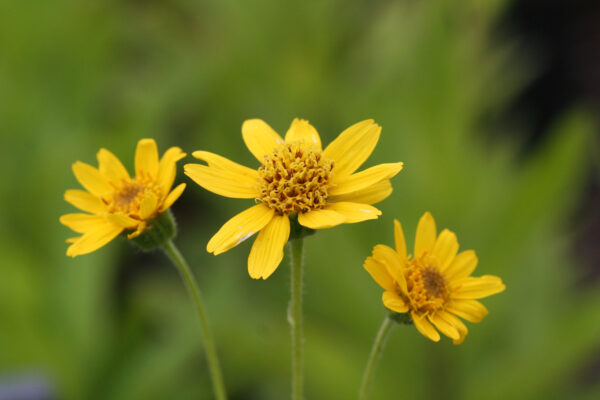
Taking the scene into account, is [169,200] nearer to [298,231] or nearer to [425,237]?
[298,231]

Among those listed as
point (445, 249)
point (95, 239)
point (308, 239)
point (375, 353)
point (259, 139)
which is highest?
point (308, 239)

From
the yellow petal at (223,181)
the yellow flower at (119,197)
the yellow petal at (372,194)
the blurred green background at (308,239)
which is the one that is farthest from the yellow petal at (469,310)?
the blurred green background at (308,239)

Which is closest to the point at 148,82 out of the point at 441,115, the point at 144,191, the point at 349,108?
the point at 349,108

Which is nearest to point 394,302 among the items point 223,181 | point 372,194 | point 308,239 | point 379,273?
point 379,273

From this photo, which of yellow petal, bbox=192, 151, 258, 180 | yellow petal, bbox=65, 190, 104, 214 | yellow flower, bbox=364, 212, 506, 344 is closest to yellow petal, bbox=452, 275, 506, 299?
yellow flower, bbox=364, 212, 506, 344

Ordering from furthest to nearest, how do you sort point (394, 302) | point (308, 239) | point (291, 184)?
point (308, 239), point (291, 184), point (394, 302)

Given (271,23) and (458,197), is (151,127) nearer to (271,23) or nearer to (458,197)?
(271,23)

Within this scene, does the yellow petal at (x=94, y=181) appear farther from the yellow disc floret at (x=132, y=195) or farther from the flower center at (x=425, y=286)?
the flower center at (x=425, y=286)
